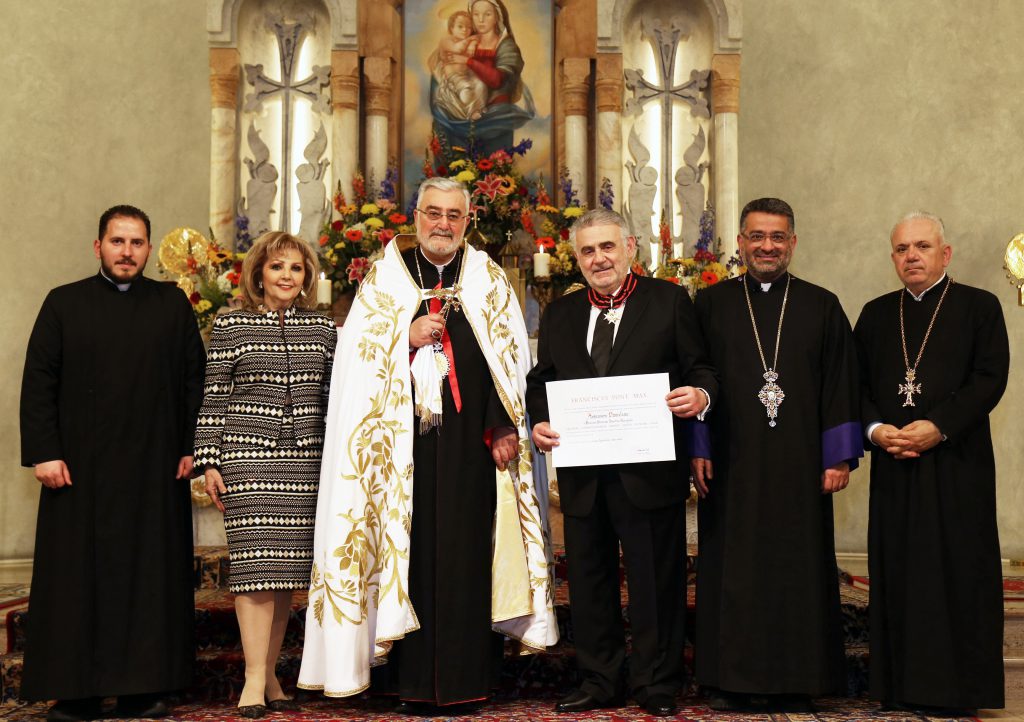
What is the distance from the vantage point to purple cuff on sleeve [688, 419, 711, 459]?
416cm

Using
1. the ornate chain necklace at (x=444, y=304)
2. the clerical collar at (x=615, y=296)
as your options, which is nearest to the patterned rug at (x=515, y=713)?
the ornate chain necklace at (x=444, y=304)

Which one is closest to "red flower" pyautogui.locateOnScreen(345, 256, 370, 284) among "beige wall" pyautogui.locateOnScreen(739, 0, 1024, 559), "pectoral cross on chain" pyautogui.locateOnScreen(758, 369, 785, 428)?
"pectoral cross on chain" pyautogui.locateOnScreen(758, 369, 785, 428)

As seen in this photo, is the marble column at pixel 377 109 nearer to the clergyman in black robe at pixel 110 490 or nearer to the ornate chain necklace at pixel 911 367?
the clergyman in black robe at pixel 110 490

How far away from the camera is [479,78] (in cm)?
787

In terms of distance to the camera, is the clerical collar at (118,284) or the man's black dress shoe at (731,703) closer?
the man's black dress shoe at (731,703)

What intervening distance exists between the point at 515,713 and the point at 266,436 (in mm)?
1395

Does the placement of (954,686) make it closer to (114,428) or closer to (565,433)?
(565,433)

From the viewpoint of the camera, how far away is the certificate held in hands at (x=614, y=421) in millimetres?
4008

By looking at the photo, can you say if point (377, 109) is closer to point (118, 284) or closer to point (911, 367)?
point (118, 284)

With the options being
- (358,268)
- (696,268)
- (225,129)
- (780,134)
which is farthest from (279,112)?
(780,134)

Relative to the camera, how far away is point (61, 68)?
8.59 m

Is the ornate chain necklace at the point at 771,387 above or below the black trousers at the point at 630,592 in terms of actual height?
above

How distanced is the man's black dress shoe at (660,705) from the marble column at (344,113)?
4.67 m

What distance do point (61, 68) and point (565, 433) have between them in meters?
6.36
